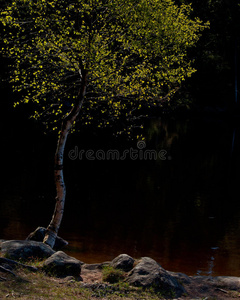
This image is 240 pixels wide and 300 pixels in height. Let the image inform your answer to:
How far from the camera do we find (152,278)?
10.1 m

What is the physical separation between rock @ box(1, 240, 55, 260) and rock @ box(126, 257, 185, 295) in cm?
259

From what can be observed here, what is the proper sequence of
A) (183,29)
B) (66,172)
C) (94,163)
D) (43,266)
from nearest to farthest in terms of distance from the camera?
(43,266) < (183,29) < (66,172) < (94,163)

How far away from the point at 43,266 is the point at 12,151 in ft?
89.1

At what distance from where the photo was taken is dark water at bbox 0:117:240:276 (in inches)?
680

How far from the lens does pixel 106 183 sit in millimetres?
28766

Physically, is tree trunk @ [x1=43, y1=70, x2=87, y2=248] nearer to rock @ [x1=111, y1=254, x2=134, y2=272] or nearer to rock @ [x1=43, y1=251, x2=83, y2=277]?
rock @ [x1=43, y1=251, x2=83, y2=277]

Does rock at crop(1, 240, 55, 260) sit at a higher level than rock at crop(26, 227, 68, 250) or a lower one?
higher

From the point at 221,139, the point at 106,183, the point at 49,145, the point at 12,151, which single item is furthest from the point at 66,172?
the point at 221,139

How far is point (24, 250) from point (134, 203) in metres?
13.4

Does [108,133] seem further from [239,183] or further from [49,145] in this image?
[239,183]

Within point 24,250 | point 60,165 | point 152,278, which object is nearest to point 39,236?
point 60,165

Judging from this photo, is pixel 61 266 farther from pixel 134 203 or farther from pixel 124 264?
pixel 134 203

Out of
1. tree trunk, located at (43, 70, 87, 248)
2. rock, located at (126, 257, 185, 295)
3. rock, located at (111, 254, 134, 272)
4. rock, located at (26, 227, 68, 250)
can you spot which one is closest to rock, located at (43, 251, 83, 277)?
rock, located at (111, 254, 134, 272)

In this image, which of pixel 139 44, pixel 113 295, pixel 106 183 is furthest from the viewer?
pixel 106 183
